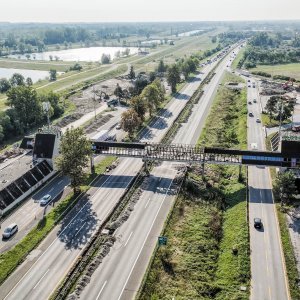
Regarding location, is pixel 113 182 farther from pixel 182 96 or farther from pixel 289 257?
pixel 182 96

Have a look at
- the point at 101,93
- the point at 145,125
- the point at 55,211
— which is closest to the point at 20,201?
the point at 55,211

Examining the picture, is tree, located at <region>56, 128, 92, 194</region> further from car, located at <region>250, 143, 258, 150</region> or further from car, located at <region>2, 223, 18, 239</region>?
car, located at <region>250, 143, 258, 150</region>

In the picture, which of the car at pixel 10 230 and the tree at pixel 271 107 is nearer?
the car at pixel 10 230

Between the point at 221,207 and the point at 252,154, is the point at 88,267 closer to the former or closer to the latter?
the point at 221,207

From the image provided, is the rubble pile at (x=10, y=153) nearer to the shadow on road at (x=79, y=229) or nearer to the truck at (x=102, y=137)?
the truck at (x=102, y=137)

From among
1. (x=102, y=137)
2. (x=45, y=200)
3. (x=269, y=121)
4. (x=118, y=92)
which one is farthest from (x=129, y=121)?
(x=118, y=92)

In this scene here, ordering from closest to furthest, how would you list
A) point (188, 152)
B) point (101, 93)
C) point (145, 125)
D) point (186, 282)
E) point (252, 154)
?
1. point (186, 282)
2. point (252, 154)
3. point (188, 152)
4. point (145, 125)
5. point (101, 93)

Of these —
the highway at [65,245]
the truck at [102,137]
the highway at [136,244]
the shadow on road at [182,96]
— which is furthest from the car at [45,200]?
the shadow on road at [182,96]
